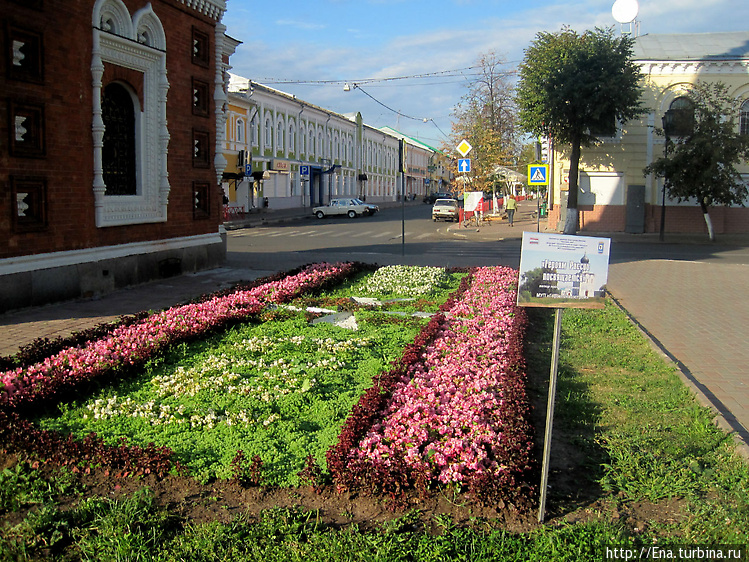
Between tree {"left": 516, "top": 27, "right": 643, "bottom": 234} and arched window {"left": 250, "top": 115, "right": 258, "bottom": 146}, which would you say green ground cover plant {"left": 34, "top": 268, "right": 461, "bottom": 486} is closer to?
tree {"left": 516, "top": 27, "right": 643, "bottom": 234}

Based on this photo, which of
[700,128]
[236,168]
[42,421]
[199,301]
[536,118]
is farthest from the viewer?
[236,168]

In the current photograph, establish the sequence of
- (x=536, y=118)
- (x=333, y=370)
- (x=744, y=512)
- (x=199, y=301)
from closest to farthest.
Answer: (x=744, y=512)
(x=333, y=370)
(x=199, y=301)
(x=536, y=118)

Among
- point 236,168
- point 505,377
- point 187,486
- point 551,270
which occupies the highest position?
point 236,168

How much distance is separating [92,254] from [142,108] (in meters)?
3.31

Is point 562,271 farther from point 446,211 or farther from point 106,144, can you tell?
point 446,211

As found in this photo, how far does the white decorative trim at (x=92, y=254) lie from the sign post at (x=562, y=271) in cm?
803

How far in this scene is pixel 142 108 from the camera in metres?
12.8

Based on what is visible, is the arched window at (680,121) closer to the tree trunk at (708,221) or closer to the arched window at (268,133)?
the tree trunk at (708,221)

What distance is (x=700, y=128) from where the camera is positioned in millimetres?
25750

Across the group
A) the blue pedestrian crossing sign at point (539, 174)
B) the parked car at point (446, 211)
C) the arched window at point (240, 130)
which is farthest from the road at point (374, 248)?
the arched window at point (240, 130)

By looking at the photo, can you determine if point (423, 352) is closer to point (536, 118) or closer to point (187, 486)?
point (187, 486)

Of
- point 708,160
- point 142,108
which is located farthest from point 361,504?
point 708,160

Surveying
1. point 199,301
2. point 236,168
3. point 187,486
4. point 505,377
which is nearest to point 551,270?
point 505,377

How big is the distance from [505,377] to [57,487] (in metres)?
3.60
